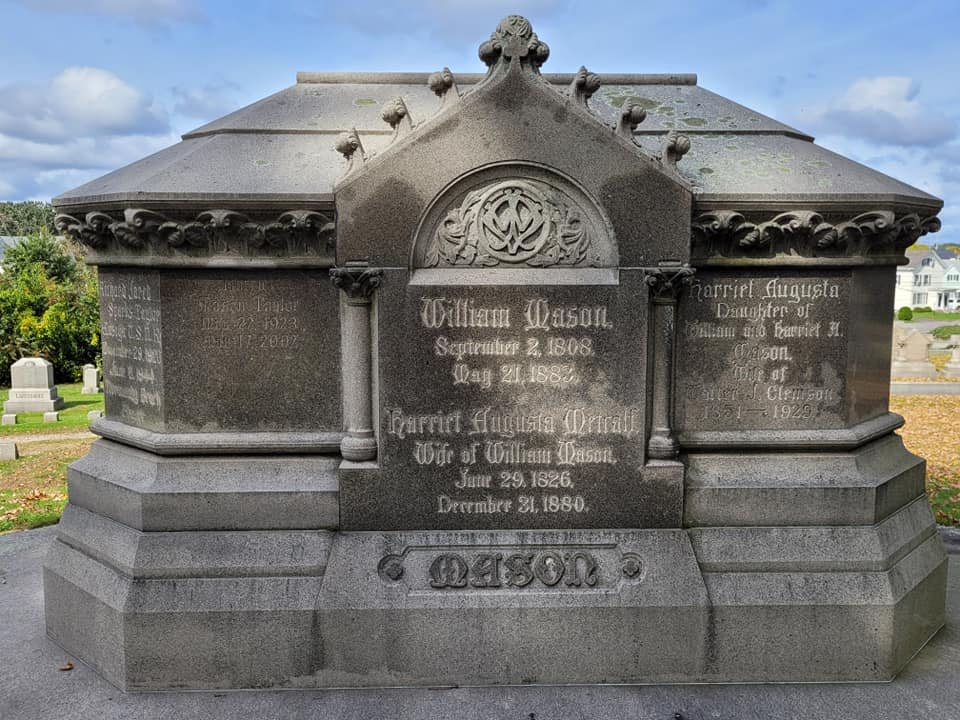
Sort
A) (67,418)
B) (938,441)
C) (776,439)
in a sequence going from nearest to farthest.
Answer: (776,439) → (938,441) → (67,418)

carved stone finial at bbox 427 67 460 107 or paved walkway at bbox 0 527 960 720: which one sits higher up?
carved stone finial at bbox 427 67 460 107

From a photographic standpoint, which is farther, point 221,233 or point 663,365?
point 663,365

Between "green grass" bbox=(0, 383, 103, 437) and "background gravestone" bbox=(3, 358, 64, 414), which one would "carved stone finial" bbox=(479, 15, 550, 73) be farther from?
"background gravestone" bbox=(3, 358, 64, 414)

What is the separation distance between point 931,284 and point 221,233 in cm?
10862

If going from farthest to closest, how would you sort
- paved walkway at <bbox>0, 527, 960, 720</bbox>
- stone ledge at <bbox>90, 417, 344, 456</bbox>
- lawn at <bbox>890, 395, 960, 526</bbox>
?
lawn at <bbox>890, 395, 960, 526</bbox>, stone ledge at <bbox>90, 417, 344, 456</bbox>, paved walkway at <bbox>0, 527, 960, 720</bbox>

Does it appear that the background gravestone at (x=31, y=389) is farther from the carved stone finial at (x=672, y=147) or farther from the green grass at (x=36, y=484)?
the carved stone finial at (x=672, y=147)

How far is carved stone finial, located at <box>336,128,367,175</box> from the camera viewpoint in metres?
4.49

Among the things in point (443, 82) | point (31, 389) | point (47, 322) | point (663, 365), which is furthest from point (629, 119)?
point (47, 322)

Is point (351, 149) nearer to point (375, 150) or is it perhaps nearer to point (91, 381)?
point (375, 150)

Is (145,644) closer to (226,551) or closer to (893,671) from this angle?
(226,551)

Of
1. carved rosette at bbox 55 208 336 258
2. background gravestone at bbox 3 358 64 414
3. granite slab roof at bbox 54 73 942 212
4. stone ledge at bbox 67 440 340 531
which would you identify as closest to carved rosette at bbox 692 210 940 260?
granite slab roof at bbox 54 73 942 212

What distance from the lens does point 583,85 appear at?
452 centimetres

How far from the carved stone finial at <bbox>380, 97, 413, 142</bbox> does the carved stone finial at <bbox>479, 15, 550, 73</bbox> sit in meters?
0.58

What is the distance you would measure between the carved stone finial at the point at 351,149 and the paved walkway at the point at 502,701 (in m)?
3.10
